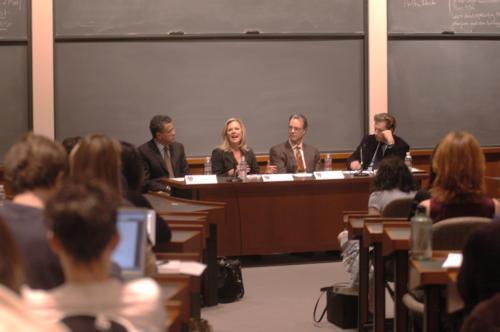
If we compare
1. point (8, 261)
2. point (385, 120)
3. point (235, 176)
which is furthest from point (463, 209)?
point (385, 120)

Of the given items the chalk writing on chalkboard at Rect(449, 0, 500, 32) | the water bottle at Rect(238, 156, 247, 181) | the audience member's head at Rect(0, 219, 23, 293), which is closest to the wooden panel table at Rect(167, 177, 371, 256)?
the water bottle at Rect(238, 156, 247, 181)

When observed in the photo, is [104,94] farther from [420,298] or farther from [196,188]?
[420,298]

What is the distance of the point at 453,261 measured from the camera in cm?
410

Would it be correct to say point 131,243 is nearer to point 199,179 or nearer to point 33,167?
point 33,167

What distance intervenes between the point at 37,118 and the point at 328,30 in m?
3.22

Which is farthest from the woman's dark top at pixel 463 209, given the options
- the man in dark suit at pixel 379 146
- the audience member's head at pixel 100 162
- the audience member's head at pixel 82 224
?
the man in dark suit at pixel 379 146

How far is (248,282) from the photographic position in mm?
7691

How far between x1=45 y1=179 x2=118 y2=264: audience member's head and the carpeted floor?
3.80m

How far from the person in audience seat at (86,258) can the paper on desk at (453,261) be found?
1.86 metres

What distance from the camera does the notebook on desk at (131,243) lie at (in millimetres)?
3303

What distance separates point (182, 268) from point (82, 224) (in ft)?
5.01

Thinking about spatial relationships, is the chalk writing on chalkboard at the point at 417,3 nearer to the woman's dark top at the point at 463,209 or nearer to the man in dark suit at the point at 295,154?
the man in dark suit at the point at 295,154

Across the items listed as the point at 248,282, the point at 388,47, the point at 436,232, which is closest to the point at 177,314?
the point at 436,232

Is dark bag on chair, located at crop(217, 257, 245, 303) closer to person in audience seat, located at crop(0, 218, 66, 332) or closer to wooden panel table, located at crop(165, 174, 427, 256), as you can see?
wooden panel table, located at crop(165, 174, 427, 256)
